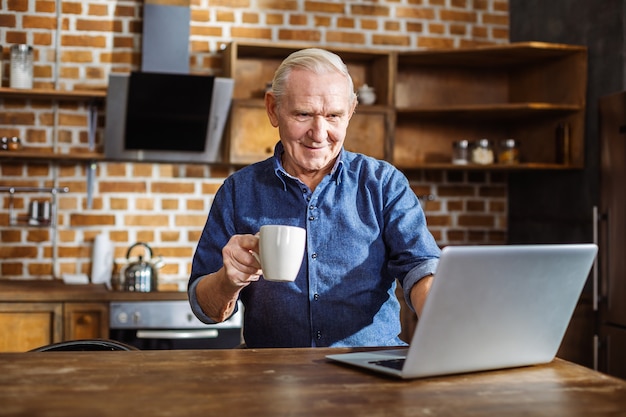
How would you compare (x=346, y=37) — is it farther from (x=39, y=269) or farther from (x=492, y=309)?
(x=492, y=309)

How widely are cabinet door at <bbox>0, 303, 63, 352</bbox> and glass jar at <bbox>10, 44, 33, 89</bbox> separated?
1107 millimetres

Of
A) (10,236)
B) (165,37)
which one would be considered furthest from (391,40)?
(10,236)

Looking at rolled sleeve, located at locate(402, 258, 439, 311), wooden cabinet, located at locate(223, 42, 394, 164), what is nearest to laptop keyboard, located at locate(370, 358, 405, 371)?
rolled sleeve, located at locate(402, 258, 439, 311)

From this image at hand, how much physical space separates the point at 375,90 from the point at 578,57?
1.06 meters

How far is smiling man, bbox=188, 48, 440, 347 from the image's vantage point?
199 cm

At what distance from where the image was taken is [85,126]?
4.26 meters

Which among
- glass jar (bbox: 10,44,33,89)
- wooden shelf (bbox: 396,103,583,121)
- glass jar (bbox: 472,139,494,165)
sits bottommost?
glass jar (bbox: 472,139,494,165)

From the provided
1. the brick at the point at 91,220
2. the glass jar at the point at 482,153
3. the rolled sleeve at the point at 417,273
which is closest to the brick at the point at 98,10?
the brick at the point at 91,220

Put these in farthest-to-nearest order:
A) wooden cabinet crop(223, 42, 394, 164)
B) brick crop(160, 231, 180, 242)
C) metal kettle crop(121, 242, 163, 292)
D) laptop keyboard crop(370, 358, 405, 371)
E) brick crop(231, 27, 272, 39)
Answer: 1. brick crop(231, 27, 272, 39)
2. brick crop(160, 231, 180, 242)
3. wooden cabinet crop(223, 42, 394, 164)
4. metal kettle crop(121, 242, 163, 292)
5. laptop keyboard crop(370, 358, 405, 371)

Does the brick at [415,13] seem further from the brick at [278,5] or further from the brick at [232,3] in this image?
the brick at [232,3]

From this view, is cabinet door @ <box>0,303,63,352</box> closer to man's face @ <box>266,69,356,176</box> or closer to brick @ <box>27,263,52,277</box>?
brick @ <box>27,263,52,277</box>

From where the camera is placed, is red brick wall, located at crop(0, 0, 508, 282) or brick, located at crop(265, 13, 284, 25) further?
brick, located at crop(265, 13, 284, 25)

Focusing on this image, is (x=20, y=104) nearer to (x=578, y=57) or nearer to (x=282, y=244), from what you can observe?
(x=578, y=57)

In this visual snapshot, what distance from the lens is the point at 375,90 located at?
4461 mm
